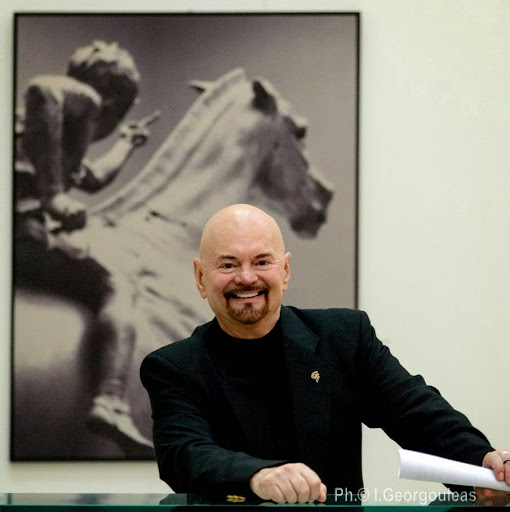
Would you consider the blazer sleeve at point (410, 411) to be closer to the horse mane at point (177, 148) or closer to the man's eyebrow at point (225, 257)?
the man's eyebrow at point (225, 257)

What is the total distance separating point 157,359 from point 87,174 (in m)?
1.63

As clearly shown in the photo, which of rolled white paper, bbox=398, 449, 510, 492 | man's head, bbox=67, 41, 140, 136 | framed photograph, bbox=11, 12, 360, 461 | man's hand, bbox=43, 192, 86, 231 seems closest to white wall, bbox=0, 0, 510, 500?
framed photograph, bbox=11, 12, 360, 461

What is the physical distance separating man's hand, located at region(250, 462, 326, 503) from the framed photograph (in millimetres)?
2012

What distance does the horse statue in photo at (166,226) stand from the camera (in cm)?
358

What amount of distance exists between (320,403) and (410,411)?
23 cm

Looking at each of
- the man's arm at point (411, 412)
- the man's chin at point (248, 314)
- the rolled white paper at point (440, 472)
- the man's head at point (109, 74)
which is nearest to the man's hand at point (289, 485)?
the rolled white paper at point (440, 472)

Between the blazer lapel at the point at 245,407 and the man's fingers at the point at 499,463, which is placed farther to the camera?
the blazer lapel at the point at 245,407

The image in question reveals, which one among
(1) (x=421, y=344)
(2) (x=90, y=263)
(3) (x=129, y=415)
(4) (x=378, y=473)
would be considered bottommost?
(4) (x=378, y=473)

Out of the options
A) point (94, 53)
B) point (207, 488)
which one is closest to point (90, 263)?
point (94, 53)

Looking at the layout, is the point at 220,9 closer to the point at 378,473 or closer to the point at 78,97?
the point at 78,97

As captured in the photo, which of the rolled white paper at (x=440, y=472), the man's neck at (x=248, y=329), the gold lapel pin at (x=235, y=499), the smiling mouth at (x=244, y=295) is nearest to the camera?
the gold lapel pin at (x=235, y=499)

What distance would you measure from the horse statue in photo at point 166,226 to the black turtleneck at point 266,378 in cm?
132

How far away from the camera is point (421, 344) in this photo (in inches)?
141

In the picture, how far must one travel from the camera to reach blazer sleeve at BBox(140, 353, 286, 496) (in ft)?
5.34
